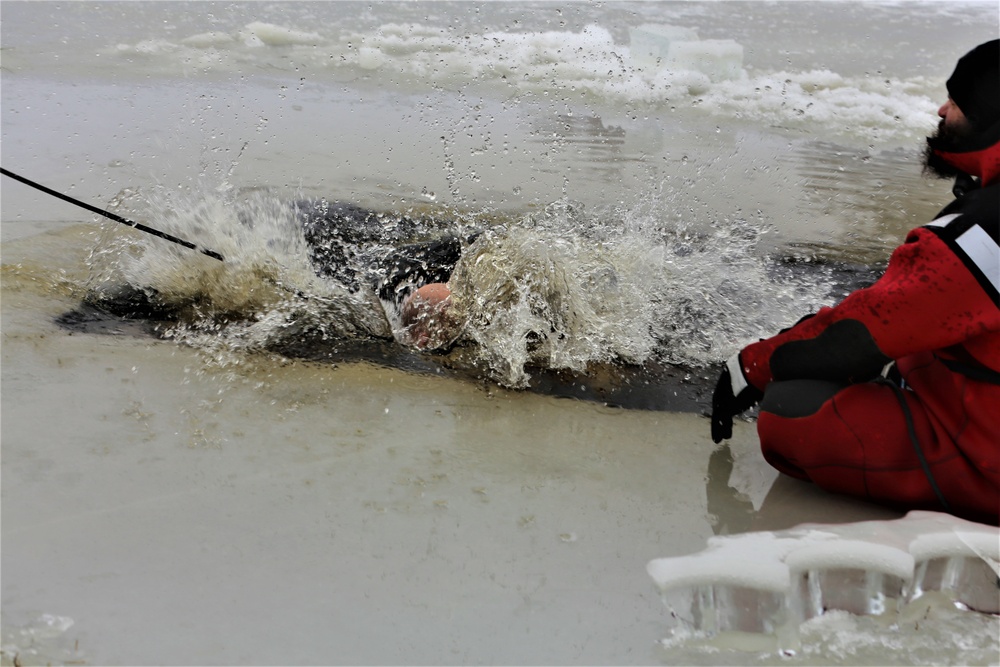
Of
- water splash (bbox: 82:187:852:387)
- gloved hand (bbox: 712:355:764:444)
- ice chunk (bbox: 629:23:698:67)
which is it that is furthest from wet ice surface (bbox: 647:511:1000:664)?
ice chunk (bbox: 629:23:698:67)

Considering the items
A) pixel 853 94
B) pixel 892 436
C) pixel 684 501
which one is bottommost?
pixel 684 501

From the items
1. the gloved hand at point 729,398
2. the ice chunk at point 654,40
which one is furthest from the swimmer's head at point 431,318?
the ice chunk at point 654,40

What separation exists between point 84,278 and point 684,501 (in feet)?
8.27

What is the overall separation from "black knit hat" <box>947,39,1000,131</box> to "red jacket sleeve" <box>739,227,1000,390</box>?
0.29 m

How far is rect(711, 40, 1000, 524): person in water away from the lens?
178cm

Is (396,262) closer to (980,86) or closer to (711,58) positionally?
(980,86)

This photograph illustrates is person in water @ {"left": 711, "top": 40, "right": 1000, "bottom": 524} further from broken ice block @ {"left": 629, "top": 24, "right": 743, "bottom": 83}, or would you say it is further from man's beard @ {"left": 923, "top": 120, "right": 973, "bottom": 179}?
broken ice block @ {"left": 629, "top": 24, "right": 743, "bottom": 83}

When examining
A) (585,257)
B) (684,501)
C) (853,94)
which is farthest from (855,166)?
(684,501)

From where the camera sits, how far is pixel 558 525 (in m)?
1.98

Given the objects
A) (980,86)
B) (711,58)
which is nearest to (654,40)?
(711,58)

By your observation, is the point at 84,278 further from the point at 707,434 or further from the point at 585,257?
the point at 707,434

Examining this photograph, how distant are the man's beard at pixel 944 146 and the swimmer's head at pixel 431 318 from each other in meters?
1.55

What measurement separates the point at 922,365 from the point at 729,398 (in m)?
0.49

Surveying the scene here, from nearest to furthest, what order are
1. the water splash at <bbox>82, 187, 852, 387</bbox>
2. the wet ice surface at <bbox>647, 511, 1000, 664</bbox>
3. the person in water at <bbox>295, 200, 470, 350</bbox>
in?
the wet ice surface at <bbox>647, 511, 1000, 664</bbox> → the water splash at <bbox>82, 187, 852, 387</bbox> → the person in water at <bbox>295, 200, 470, 350</bbox>
